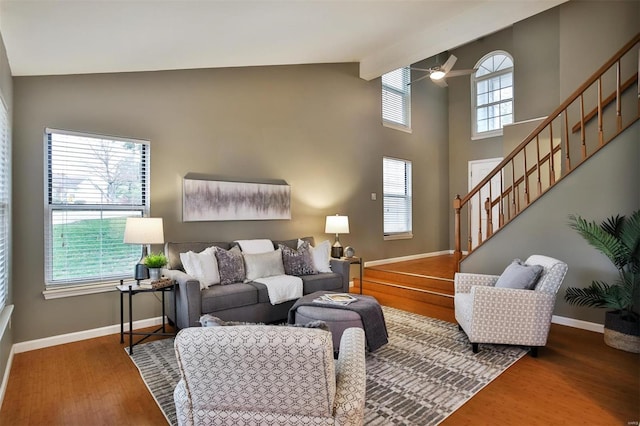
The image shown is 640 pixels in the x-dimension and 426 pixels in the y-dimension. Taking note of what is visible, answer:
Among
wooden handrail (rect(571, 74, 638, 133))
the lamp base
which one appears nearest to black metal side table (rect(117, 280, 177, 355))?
the lamp base

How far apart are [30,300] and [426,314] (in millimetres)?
4265

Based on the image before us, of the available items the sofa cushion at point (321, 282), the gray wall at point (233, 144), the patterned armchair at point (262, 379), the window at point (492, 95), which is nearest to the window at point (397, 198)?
the gray wall at point (233, 144)

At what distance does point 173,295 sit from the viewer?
150 inches

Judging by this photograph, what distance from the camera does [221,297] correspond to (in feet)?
11.9

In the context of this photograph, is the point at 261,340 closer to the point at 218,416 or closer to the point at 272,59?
the point at 218,416

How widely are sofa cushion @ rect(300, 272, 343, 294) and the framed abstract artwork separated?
1211 mm

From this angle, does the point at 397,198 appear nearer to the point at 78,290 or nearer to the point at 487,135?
the point at 487,135

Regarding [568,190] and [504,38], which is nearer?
[568,190]

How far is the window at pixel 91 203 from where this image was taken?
140 inches

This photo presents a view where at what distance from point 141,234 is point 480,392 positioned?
3225 millimetres

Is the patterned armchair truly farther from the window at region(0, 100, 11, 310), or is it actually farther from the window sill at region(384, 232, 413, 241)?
the window sill at region(384, 232, 413, 241)

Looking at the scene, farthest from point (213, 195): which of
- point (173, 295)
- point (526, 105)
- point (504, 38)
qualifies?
point (504, 38)

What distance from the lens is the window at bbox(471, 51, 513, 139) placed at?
712 cm

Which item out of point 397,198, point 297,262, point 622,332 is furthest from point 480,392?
point 397,198
